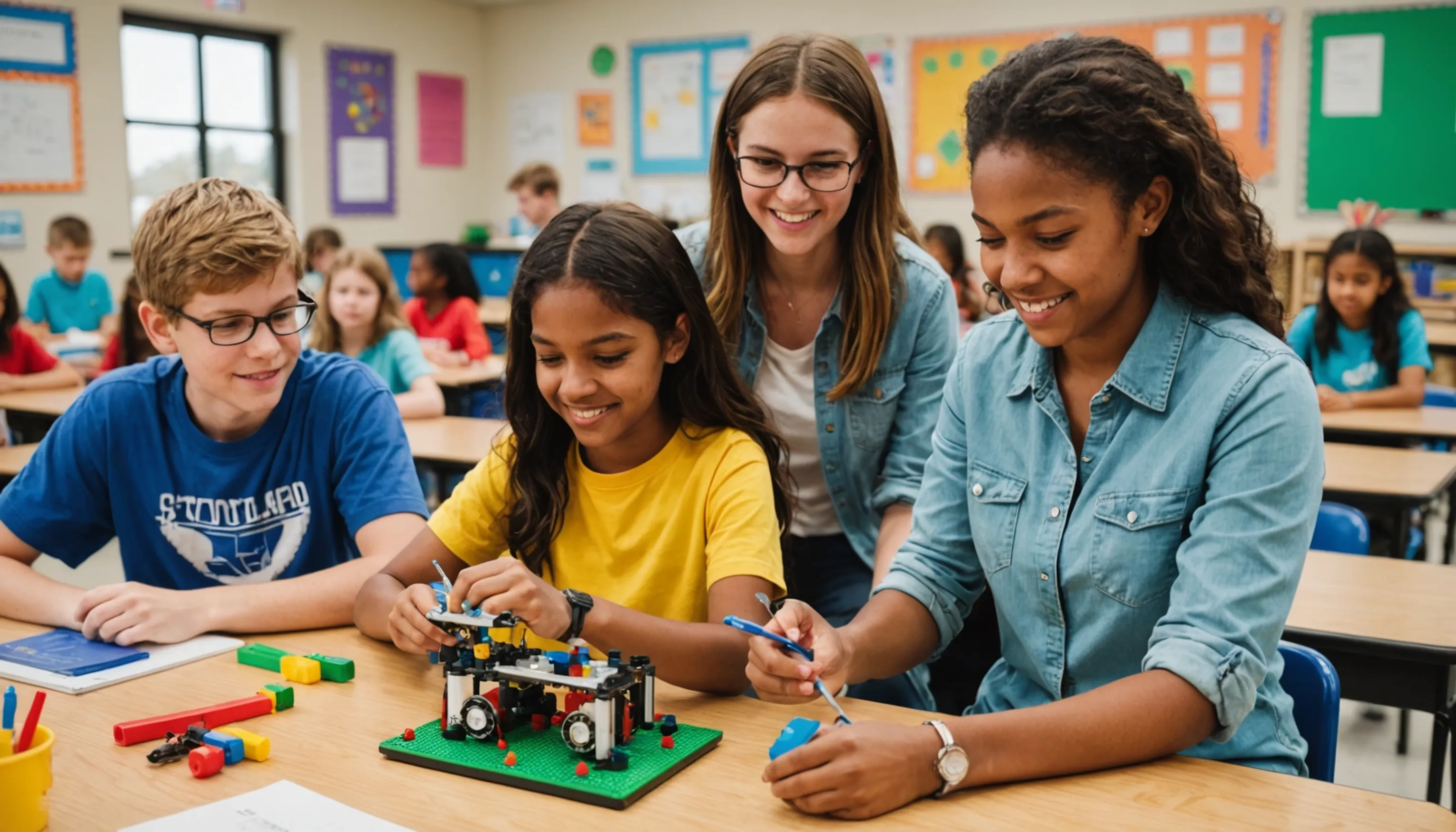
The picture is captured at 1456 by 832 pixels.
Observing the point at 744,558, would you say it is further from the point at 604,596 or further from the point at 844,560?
the point at 844,560

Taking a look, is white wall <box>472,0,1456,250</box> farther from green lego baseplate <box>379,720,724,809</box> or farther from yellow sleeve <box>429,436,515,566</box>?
green lego baseplate <box>379,720,724,809</box>

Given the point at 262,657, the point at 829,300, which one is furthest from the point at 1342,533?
the point at 262,657

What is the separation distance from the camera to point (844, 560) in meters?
2.02

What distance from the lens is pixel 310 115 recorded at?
879cm

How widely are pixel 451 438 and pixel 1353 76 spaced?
19.6 ft

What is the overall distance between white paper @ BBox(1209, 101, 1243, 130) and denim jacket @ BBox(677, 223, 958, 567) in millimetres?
6201

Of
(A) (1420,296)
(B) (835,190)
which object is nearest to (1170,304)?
(B) (835,190)

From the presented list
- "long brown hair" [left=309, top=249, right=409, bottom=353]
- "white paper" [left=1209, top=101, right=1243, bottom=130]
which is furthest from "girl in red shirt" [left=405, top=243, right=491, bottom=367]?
"white paper" [left=1209, top=101, right=1243, bottom=130]

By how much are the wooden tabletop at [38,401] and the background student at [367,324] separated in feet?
2.82

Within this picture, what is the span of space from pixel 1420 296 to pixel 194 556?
6982 millimetres

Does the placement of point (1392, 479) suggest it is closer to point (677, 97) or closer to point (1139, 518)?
point (1139, 518)

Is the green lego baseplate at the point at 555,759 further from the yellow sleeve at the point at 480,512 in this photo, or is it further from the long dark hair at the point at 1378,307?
the long dark hair at the point at 1378,307

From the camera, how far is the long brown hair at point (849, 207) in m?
1.82

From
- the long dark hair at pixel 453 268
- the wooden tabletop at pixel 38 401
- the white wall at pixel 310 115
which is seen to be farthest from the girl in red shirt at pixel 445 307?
the white wall at pixel 310 115
